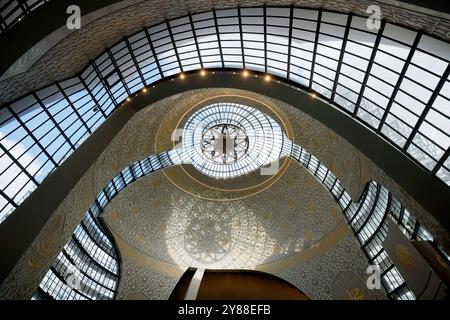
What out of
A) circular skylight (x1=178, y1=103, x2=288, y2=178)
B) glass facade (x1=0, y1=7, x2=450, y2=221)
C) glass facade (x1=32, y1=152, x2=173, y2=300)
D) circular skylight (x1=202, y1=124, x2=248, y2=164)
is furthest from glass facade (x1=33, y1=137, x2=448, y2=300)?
glass facade (x1=0, y1=7, x2=450, y2=221)

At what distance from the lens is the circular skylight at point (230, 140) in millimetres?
35031

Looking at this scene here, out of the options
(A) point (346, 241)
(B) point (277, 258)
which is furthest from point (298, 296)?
(A) point (346, 241)

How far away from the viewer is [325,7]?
649 inches

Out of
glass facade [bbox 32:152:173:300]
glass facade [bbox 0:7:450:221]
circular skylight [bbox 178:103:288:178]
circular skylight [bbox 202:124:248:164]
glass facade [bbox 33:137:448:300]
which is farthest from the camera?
circular skylight [bbox 202:124:248:164]

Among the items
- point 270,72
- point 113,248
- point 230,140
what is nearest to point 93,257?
point 113,248

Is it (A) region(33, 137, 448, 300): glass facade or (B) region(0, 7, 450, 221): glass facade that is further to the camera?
(A) region(33, 137, 448, 300): glass facade

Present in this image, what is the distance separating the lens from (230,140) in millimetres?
37906

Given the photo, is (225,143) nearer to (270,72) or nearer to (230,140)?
(230,140)

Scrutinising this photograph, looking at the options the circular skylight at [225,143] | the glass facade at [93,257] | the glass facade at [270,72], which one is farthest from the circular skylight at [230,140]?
the glass facade at [270,72]

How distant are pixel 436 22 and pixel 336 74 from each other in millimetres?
7538

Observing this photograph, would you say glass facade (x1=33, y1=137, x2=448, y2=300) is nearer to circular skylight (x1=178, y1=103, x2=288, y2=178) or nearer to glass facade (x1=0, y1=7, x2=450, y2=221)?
circular skylight (x1=178, y1=103, x2=288, y2=178)

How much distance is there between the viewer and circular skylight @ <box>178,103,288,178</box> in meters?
35.0

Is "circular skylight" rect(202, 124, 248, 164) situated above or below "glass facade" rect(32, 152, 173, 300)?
above
